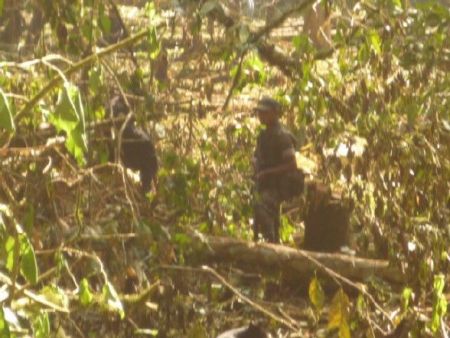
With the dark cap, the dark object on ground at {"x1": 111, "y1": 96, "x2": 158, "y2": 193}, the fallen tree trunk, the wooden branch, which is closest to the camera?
the wooden branch

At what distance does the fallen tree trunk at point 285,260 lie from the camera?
6.95 metres

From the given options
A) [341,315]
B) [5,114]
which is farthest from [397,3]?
[5,114]

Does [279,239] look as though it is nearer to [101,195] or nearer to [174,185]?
[174,185]

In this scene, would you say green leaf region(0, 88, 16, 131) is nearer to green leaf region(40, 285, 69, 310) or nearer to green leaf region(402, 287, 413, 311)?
green leaf region(40, 285, 69, 310)

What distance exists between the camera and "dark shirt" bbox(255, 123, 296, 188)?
775cm

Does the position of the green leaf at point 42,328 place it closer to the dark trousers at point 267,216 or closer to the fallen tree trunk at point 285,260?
the fallen tree trunk at point 285,260

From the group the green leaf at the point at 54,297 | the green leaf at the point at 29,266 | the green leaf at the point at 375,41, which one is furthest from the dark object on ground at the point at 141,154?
the green leaf at the point at 29,266

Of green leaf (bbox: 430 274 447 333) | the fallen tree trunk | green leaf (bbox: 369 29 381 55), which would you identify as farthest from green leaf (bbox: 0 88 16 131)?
the fallen tree trunk

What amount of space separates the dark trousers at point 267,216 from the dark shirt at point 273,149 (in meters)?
0.15

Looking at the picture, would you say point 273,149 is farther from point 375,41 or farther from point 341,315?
point 341,315

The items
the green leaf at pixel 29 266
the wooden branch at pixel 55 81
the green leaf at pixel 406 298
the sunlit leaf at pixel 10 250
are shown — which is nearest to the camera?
the green leaf at pixel 29 266

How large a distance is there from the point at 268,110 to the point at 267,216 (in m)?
0.90

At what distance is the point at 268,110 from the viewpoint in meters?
7.62

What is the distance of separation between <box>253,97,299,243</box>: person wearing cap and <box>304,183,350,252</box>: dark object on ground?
1.27ft
